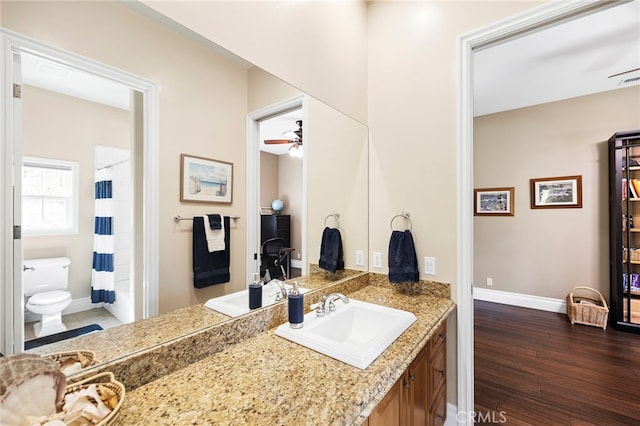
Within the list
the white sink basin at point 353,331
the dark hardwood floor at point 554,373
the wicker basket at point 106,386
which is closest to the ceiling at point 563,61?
the white sink basin at point 353,331

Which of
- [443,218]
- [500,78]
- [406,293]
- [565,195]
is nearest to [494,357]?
[406,293]

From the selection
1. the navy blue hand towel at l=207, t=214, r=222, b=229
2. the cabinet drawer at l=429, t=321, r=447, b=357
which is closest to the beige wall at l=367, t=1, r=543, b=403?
the cabinet drawer at l=429, t=321, r=447, b=357

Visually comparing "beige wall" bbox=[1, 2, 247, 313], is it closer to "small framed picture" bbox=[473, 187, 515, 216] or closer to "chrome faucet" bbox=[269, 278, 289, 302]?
"chrome faucet" bbox=[269, 278, 289, 302]

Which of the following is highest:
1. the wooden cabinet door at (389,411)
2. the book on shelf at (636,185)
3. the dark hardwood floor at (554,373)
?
the book on shelf at (636,185)

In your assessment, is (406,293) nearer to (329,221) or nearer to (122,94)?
(329,221)

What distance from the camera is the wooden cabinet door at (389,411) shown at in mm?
962

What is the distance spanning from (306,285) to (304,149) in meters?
0.82

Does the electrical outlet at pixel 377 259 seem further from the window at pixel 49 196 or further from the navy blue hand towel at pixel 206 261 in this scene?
the window at pixel 49 196

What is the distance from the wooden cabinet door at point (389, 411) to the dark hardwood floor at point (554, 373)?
133 cm

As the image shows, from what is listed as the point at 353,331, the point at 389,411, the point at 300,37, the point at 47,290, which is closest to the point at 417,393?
the point at 389,411

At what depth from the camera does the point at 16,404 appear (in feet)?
1.90

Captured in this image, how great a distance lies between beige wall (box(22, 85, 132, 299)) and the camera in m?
0.69

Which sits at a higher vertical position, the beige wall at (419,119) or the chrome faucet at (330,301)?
the beige wall at (419,119)

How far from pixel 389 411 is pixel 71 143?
132 centimetres
